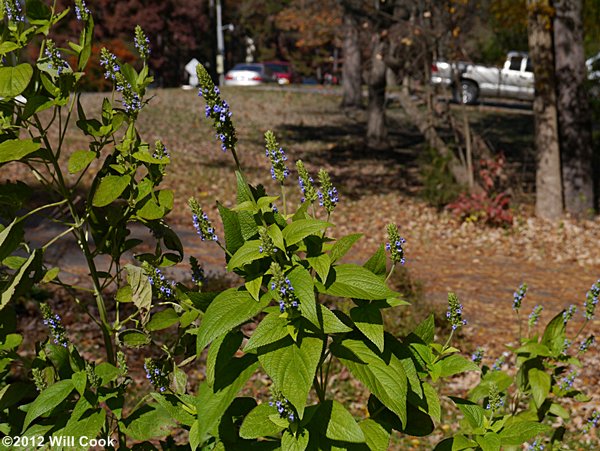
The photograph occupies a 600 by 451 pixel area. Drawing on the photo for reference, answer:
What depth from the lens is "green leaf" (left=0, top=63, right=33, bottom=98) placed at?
6.51 feet

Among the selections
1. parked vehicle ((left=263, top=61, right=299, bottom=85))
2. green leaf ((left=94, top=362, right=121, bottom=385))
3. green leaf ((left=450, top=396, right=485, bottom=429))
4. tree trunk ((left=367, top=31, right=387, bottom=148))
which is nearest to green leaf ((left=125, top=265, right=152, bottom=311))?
green leaf ((left=94, top=362, right=121, bottom=385))

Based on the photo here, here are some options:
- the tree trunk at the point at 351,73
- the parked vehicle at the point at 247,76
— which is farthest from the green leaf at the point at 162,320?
the parked vehicle at the point at 247,76

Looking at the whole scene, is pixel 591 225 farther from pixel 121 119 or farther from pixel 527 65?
pixel 527 65

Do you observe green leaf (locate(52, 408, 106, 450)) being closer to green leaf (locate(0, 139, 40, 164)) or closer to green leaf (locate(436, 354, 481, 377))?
green leaf (locate(0, 139, 40, 164))

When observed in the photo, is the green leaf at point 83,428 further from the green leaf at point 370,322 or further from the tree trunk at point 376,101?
the tree trunk at point 376,101

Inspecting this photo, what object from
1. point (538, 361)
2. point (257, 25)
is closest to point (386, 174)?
point (538, 361)

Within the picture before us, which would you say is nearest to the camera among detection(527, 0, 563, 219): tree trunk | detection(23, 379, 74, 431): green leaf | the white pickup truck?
detection(23, 379, 74, 431): green leaf

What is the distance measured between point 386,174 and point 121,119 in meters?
13.0

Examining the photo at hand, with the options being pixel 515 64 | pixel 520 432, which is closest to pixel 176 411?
pixel 520 432

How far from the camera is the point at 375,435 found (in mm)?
1897

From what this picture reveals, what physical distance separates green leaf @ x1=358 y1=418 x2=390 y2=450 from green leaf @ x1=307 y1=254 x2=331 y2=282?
474 mm

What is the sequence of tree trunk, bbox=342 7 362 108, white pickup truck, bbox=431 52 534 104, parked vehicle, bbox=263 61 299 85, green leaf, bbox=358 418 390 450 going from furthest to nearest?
parked vehicle, bbox=263 61 299 85, white pickup truck, bbox=431 52 534 104, tree trunk, bbox=342 7 362 108, green leaf, bbox=358 418 390 450

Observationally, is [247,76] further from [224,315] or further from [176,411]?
[224,315]

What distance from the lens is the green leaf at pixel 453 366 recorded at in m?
2.04
